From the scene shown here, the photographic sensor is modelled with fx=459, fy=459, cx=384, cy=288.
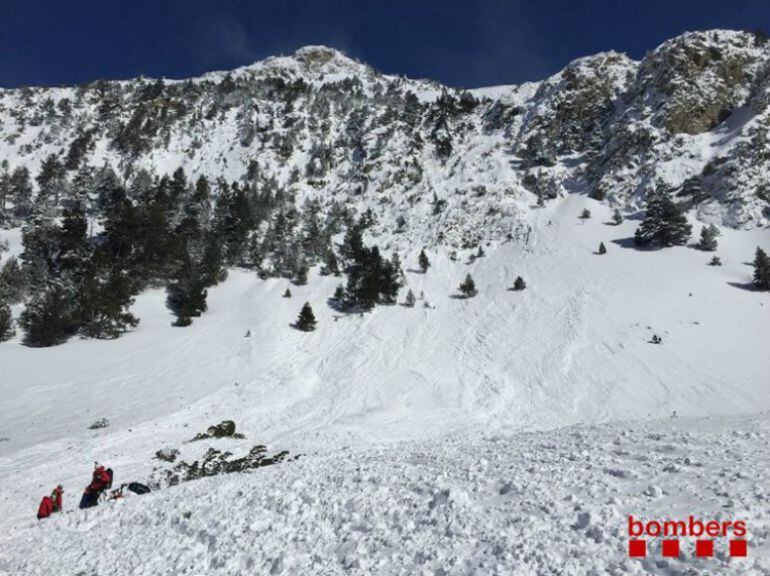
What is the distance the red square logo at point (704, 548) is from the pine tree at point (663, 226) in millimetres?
43253

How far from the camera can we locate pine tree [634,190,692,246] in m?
42.9

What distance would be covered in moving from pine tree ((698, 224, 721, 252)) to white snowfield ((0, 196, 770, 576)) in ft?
2.96

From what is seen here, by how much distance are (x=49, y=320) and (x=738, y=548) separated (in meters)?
44.4

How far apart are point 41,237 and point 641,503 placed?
58.1 meters

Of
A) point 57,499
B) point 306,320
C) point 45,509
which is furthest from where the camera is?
point 306,320

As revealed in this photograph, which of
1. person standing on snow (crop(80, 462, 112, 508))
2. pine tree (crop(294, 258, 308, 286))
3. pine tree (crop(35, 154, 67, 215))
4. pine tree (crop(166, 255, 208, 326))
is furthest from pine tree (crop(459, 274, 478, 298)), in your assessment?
pine tree (crop(35, 154, 67, 215))

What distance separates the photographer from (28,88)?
335 feet

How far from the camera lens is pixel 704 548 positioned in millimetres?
6602

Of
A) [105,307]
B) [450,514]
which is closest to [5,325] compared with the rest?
[105,307]

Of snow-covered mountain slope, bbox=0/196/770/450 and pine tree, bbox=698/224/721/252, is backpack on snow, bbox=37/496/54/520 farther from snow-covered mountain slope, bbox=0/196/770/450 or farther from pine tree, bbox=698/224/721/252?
pine tree, bbox=698/224/721/252

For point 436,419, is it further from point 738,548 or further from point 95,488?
point 738,548

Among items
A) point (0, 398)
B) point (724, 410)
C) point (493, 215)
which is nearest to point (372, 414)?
point (724, 410)

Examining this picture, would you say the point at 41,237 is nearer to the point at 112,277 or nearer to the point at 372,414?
the point at 112,277

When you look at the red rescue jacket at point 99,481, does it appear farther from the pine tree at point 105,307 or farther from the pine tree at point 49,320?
the pine tree at point 49,320
